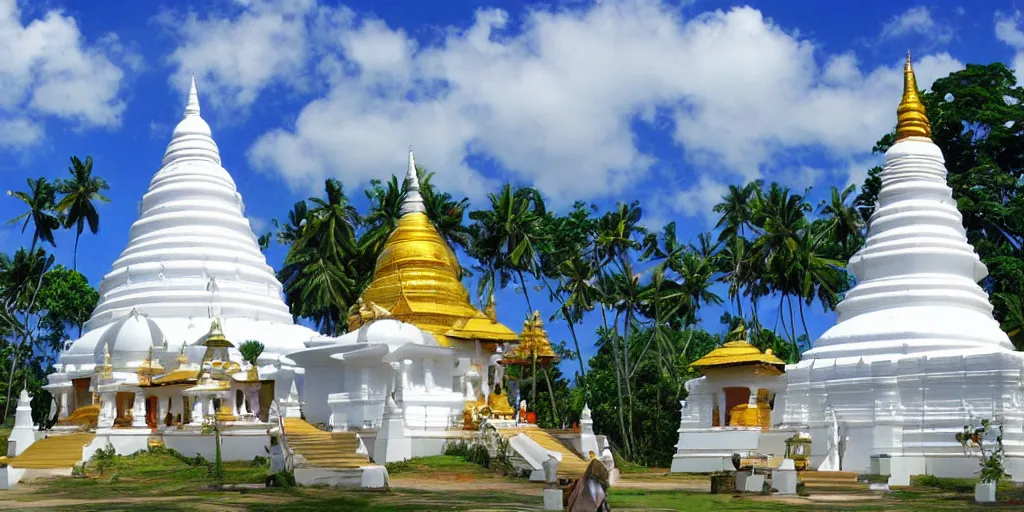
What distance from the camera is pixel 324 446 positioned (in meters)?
33.1

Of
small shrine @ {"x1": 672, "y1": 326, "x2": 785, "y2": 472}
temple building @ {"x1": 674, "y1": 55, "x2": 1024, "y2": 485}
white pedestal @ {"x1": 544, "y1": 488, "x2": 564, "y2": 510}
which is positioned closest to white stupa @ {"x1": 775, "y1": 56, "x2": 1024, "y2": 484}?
temple building @ {"x1": 674, "y1": 55, "x2": 1024, "y2": 485}

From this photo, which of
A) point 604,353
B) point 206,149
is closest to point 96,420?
point 206,149

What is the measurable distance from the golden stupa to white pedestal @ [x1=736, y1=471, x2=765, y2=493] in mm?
13079

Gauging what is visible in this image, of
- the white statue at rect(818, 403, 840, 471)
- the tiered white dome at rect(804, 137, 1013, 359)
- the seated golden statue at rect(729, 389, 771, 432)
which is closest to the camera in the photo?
the white statue at rect(818, 403, 840, 471)

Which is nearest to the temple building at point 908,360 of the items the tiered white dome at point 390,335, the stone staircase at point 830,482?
the stone staircase at point 830,482

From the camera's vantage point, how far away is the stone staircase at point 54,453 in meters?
34.2

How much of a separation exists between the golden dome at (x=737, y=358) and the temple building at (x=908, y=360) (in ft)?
4.12

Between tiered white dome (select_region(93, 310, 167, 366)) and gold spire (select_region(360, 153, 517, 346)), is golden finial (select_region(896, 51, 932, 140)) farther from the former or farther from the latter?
tiered white dome (select_region(93, 310, 167, 366))

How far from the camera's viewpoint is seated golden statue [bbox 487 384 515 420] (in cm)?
3728

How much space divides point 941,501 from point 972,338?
35.1 feet

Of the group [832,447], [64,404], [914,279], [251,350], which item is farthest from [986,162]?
[64,404]

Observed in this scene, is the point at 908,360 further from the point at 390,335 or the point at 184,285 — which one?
the point at 184,285

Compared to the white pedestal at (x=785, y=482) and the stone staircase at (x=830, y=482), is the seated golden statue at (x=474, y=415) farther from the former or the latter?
the white pedestal at (x=785, y=482)

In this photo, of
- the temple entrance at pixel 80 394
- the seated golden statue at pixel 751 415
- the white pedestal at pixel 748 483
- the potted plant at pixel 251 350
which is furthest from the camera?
the potted plant at pixel 251 350
